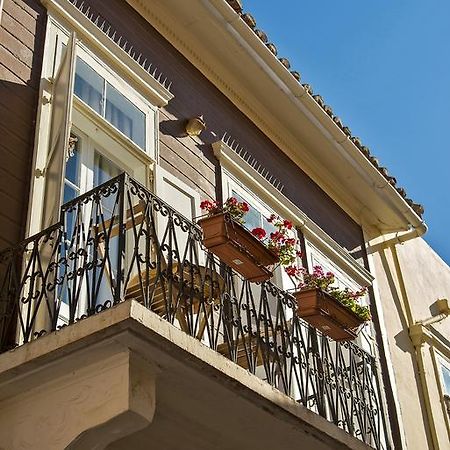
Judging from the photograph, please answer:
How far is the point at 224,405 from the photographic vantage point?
563 cm

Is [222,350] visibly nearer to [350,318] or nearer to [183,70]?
[350,318]

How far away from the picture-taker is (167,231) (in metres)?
5.93

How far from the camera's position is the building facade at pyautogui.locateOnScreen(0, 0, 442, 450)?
202 inches

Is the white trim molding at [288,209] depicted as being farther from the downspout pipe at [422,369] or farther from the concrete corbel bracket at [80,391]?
the concrete corbel bracket at [80,391]

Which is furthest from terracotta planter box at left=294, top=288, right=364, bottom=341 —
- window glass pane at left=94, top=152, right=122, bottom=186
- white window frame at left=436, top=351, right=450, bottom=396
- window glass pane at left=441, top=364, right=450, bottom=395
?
window glass pane at left=441, top=364, right=450, bottom=395

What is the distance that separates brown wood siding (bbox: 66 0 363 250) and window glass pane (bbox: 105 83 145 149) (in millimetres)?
315

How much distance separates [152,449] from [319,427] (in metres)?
1.14

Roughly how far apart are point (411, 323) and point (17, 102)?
6.87m

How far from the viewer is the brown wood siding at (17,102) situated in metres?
6.22

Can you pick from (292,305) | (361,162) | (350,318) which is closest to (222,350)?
(292,305)

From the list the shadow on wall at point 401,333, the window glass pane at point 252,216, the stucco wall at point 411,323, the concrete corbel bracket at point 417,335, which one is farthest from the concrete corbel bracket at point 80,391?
the concrete corbel bracket at point 417,335

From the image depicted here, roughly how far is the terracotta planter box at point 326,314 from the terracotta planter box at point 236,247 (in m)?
0.70

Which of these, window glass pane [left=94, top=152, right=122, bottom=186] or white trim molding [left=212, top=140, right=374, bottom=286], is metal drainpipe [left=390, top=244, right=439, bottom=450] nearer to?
white trim molding [left=212, top=140, right=374, bottom=286]

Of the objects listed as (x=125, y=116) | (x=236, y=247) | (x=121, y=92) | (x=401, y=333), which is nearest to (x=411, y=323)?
(x=401, y=333)
